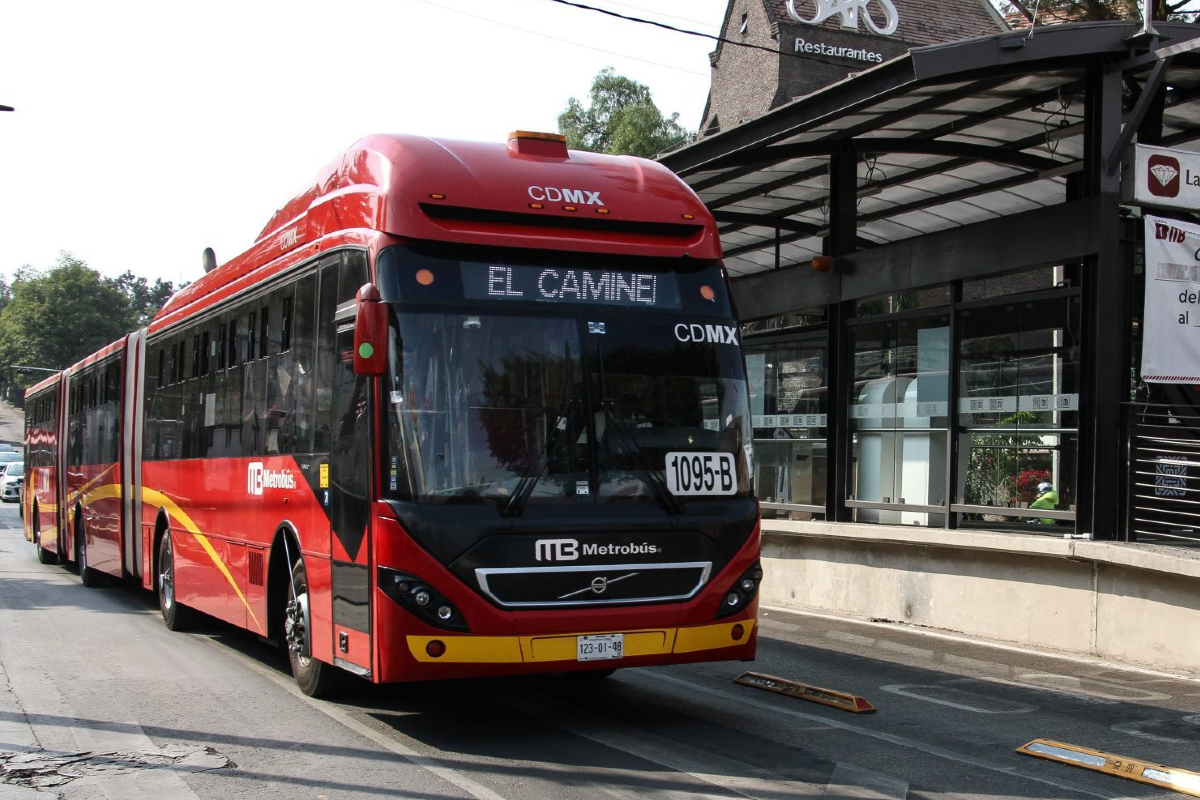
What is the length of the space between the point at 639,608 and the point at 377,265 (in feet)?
8.21

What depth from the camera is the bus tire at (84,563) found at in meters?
18.5

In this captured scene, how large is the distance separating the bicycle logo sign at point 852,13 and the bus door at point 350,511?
1596 inches

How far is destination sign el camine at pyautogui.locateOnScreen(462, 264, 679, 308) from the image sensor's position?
754cm

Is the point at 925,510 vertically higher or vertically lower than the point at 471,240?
lower

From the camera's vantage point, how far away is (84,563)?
18828 mm

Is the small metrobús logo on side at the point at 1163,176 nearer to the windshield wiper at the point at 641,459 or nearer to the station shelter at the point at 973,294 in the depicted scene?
the station shelter at the point at 973,294

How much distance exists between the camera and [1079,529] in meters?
11.5

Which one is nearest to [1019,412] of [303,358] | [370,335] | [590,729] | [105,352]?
[590,729]

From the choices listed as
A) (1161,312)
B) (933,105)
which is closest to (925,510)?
(1161,312)

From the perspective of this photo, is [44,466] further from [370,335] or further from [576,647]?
[576,647]

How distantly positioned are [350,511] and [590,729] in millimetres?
2012

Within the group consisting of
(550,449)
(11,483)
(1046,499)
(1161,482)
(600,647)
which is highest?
(550,449)

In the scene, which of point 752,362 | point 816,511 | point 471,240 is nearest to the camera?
point 471,240

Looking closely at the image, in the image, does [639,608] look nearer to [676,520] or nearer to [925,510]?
[676,520]
